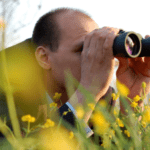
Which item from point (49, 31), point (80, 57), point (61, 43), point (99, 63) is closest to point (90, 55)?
point (99, 63)

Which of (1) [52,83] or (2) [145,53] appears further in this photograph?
(1) [52,83]

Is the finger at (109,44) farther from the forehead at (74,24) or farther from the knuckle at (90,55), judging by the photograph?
the forehead at (74,24)

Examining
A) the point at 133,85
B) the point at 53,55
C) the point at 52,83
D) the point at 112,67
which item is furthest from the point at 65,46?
the point at 133,85

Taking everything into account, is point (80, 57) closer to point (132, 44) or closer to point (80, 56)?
point (80, 56)

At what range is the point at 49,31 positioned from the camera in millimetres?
1154

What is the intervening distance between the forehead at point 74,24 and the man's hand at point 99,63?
0.76 feet

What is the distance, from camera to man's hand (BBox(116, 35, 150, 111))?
1.12 metres

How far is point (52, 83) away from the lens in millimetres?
1112

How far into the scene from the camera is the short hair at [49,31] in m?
1.10

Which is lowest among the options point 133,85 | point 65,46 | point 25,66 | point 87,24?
point 133,85

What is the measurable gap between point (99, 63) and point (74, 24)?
0.37 m

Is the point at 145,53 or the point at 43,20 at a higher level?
the point at 43,20

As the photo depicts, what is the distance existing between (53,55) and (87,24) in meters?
0.26

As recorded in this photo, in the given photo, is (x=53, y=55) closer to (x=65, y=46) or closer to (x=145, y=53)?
(x=65, y=46)
